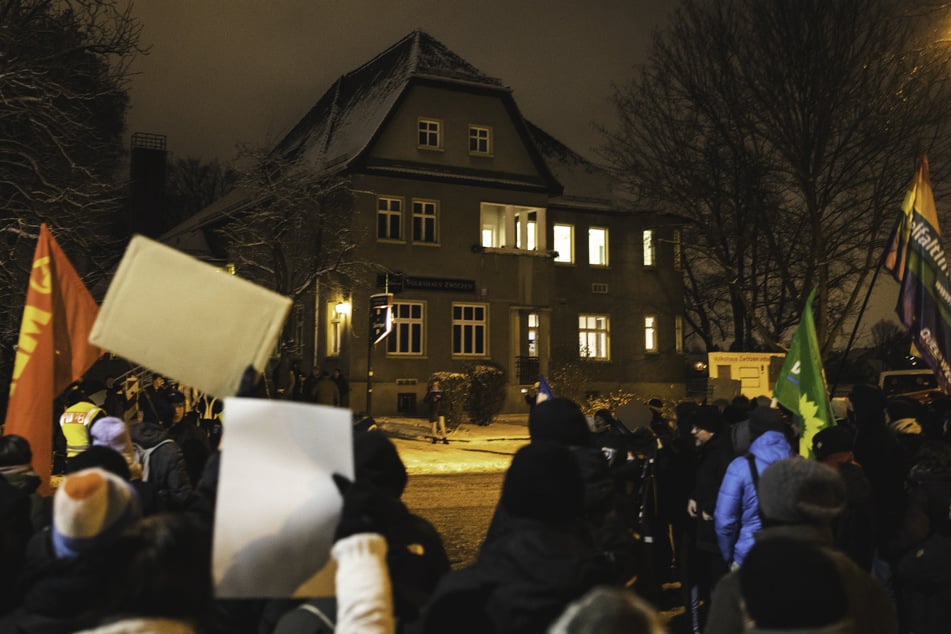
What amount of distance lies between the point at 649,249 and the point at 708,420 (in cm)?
3387

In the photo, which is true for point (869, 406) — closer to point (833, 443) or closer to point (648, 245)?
point (833, 443)

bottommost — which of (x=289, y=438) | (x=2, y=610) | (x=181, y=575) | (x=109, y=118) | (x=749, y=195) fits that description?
(x=2, y=610)

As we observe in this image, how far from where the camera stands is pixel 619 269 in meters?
40.1

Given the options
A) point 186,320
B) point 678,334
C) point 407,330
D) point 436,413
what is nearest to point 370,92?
point 407,330

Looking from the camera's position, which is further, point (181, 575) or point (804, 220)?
point (804, 220)

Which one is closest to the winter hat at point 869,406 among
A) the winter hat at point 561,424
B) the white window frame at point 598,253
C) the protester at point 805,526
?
the winter hat at point 561,424

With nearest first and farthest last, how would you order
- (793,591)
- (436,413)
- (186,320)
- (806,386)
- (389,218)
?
(793,591), (186,320), (806,386), (436,413), (389,218)

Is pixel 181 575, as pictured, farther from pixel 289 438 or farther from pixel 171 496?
pixel 171 496

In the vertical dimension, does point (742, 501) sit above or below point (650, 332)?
below

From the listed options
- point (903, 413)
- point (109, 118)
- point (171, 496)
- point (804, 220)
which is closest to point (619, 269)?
point (804, 220)

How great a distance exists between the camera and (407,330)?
3378 cm

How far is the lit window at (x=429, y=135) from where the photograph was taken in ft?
113

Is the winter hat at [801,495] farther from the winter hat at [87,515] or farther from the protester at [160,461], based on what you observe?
the protester at [160,461]

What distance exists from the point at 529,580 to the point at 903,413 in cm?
717
